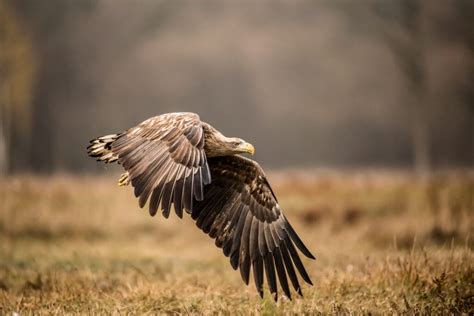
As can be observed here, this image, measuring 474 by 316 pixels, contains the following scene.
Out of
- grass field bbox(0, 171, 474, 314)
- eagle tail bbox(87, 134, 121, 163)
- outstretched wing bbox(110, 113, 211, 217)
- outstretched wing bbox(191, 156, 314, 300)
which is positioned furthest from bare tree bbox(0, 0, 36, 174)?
outstretched wing bbox(110, 113, 211, 217)

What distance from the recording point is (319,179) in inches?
564

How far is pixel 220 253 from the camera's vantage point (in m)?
9.45

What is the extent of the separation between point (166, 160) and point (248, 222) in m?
1.19

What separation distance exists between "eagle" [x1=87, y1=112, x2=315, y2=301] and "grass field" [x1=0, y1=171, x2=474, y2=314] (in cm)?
38

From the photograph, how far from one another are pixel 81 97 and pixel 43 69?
2.36 m

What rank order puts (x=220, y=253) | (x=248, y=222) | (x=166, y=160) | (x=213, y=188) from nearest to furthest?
1. (x=166, y=160)
2. (x=248, y=222)
3. (x=213, y=188)
4. (x=220, y=253)

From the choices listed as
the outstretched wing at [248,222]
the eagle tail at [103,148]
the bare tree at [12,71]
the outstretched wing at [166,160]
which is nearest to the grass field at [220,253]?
the outstretched wing at [248,222]

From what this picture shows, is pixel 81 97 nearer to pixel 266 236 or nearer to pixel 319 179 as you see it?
pixel 319 179

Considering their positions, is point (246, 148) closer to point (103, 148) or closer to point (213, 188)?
point (213, 188)

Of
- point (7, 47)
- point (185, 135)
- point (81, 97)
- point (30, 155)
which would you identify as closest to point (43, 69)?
point (81, 97)

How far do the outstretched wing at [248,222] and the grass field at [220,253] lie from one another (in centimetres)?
33

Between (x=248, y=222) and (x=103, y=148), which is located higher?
Result: (x=103, y=148)

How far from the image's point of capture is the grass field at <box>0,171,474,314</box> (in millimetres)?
5094

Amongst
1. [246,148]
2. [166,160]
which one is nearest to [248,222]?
[246,148]
